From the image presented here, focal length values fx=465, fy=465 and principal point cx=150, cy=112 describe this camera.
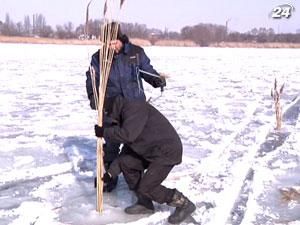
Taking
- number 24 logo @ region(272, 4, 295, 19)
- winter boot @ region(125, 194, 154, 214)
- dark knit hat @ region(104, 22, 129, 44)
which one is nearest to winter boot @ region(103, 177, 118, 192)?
winter boot @ region(125, 194, 154, 214)

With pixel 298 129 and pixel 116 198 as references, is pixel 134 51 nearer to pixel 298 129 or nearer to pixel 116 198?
pixel 116 198

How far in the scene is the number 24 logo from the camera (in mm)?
15202

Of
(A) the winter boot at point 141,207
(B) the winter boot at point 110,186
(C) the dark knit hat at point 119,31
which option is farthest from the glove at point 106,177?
(C) the dark knit hat at point 119,31

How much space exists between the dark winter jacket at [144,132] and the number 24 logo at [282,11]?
12124 millimetres

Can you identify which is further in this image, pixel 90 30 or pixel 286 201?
pixel 286 201

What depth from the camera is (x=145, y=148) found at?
11.7 feet

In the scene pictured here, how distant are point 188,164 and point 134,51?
2062 millimetres

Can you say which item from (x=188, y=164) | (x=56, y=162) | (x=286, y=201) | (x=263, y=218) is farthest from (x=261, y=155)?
(x=56, y=162)

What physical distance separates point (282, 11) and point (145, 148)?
14067 mm

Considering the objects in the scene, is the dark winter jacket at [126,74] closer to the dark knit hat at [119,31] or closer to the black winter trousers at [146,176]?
the dark knit hat at [119,31]

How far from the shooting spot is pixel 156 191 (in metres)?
3.60

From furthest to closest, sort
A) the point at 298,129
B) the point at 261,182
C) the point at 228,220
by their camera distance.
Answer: the point at 298,129 < the point at 261,182 < the point at 228,220

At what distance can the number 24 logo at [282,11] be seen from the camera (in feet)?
49.9

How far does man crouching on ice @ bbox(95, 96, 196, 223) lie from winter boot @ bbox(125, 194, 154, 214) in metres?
0.12
